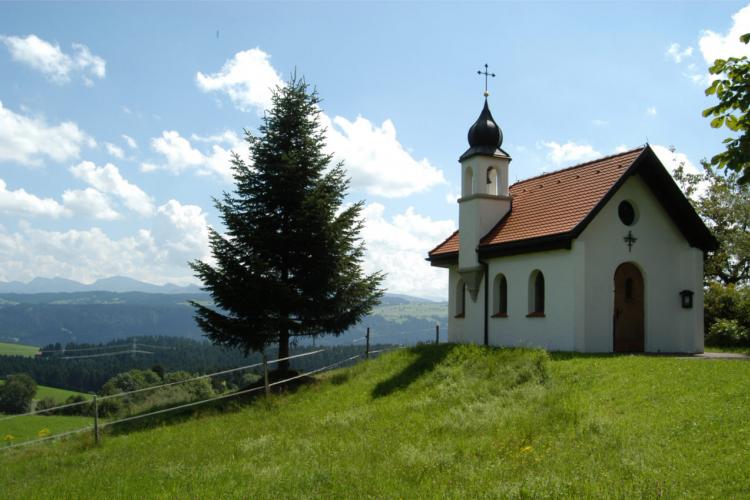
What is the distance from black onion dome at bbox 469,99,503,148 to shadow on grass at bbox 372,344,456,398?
7.26 metres

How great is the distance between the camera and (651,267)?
20.3m

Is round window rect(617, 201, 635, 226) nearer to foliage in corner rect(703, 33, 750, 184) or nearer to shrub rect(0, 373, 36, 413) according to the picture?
foliage in corner rect(703, 33, 750, 184)

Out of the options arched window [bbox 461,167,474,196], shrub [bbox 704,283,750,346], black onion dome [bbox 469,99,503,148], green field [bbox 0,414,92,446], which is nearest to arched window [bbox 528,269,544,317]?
arched window [bbox 461,167,474,196]

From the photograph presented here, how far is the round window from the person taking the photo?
20172 millimetres

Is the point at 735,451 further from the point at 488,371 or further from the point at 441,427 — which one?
the point at 488,371

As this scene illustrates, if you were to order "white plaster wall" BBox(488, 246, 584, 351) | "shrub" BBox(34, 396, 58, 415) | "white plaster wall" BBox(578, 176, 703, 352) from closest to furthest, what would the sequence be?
"white plaster wall" BBox(488, 246, 584, 351) → "white plaster wall" BBox(578, 176, 703, 352) → "shrub" BBox(34, 396, 58, 415)

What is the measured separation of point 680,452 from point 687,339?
1228 cm

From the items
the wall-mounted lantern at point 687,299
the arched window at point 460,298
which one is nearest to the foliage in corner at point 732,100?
the wall-mounted lantern at point 687,299

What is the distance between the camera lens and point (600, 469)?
902 centimetres

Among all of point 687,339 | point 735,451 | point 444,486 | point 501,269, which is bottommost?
point 444,486

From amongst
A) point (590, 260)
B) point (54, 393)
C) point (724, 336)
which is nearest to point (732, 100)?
point (590, 260)

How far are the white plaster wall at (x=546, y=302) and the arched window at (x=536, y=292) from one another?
0.15 m

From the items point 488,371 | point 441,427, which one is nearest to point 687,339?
point 488,371

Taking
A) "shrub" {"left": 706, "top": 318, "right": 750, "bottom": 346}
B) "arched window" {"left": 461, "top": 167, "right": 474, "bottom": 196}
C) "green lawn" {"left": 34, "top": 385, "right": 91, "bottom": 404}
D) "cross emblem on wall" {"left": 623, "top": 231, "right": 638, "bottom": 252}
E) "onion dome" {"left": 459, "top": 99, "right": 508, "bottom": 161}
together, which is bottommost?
"green lawn" {"left": 34, "top": 385, "right": 91, "bottom": 404}
